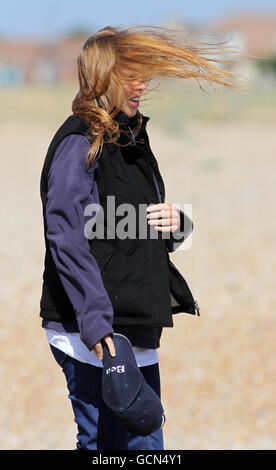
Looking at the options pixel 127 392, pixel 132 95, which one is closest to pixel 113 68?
pixel 132 95

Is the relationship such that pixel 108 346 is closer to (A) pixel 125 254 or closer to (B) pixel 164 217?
(A) pixel 125 254

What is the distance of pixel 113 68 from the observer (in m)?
2.08

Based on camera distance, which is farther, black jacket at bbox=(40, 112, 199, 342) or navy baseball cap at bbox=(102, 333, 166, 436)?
black jacket at bbox=(40, 112, 199, 342)

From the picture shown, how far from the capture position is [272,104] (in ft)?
104

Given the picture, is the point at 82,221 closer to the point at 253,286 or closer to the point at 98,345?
the point at 98,345

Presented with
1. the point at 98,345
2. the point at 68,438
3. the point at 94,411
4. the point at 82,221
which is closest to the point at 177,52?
the point at 82,221

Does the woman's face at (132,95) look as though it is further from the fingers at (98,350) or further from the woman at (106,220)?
the fingers at (98,350)

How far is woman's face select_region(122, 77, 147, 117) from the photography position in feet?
6.93

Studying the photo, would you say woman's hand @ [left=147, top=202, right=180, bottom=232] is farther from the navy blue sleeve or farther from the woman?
the navy blue sleeve

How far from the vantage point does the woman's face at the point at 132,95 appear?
211cm

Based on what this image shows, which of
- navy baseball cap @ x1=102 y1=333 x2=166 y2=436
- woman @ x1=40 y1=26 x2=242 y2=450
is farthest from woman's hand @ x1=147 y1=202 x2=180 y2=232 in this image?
navy baseball cap @ x1=102 y1=333 x2=166 y2=436

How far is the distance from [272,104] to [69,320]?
1213 inches

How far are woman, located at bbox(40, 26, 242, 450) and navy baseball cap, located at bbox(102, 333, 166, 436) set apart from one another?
0.13 ft

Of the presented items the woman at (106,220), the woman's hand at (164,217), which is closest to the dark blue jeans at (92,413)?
the woman at (106,220)
